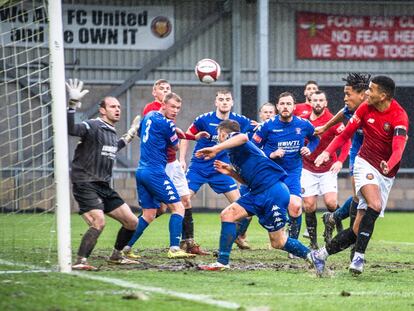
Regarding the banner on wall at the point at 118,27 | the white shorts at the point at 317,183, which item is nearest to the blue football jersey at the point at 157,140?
the white shorts at the point at 317,183

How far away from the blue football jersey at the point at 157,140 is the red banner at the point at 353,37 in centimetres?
1713

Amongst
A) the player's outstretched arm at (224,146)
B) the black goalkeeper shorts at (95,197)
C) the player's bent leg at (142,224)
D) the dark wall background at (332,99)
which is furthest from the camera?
the dark wall background at (332,99)

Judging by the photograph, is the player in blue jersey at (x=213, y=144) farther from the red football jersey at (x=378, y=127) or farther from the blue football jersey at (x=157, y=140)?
the red football jersey at (x=378, y=127)

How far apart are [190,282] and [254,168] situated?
5.97ft

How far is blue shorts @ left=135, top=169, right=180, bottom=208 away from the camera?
1252cm

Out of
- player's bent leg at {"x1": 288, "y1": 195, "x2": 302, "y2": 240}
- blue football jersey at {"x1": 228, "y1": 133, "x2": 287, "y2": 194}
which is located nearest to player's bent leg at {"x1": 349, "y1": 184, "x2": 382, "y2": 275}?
blue football jersey at {"x1": 228, "y1": 133, "x2": 287, "y2": 194}

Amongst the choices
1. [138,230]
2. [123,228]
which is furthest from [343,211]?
[123,228]

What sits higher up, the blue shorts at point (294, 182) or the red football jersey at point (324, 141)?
the red football jersey at point (324, 141)

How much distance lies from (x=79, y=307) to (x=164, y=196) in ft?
17.1

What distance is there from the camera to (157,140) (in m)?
12.6

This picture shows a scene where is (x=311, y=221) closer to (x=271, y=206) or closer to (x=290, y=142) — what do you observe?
(x=290, y=142)

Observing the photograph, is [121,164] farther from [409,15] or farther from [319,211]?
[409,15]

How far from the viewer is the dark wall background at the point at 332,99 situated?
93.8 ft

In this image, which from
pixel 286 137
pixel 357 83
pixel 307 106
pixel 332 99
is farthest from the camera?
pixel 332 99
